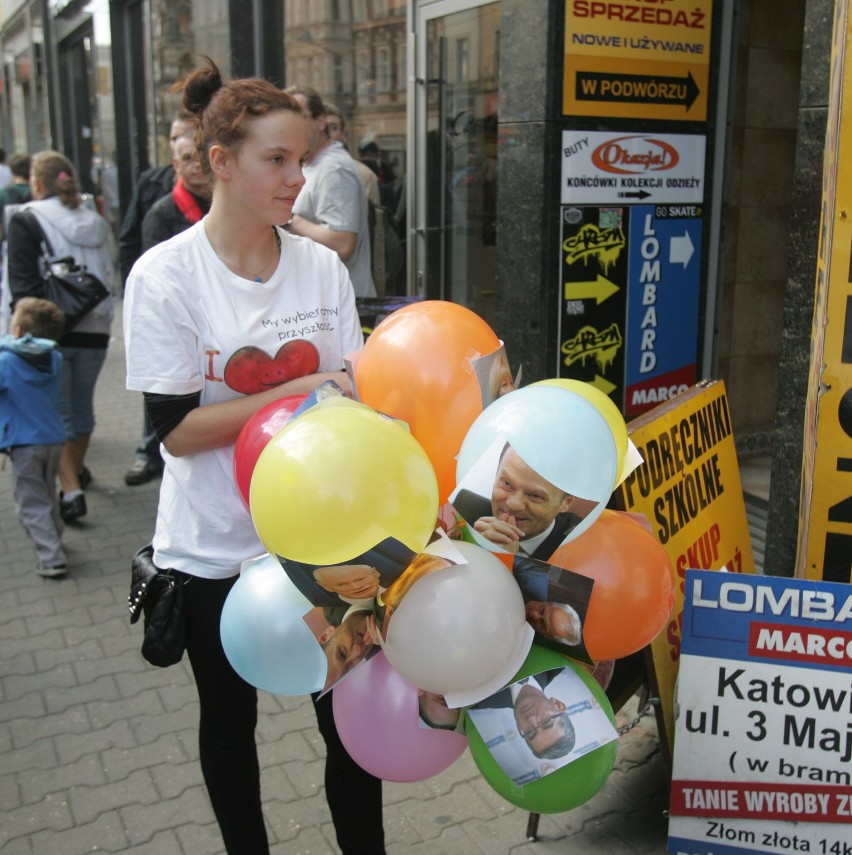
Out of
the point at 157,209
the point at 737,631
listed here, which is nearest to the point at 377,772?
the point at 737,631

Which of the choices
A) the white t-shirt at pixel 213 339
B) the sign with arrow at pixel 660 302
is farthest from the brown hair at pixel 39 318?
the white t-shirt at pixel 213 339

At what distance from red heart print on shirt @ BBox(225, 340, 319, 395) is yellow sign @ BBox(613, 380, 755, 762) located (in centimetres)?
92

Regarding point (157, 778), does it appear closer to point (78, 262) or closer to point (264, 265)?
point (264, 265)

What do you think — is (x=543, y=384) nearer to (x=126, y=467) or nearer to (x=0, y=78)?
(x=126, y=467)

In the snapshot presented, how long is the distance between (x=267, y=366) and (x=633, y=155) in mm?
3117

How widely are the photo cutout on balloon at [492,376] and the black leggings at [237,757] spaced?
33.4 inches

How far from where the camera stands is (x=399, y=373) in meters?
1.92

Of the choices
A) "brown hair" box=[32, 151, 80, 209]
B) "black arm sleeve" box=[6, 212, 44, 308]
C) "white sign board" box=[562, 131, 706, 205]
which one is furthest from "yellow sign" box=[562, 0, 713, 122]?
"black arm sleeve" box=[6, 212, 44, 308]

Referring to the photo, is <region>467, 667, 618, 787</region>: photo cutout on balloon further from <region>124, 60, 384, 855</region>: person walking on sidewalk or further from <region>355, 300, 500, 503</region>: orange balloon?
<region>124, 60, 384, 855</region>: person walking on sidewalk

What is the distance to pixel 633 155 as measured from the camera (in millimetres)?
4828

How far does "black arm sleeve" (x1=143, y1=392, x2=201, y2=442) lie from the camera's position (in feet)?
7.21

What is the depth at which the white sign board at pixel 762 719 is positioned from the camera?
2.50m

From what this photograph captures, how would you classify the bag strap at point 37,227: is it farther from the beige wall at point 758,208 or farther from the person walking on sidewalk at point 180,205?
the beige wall at point 758,208

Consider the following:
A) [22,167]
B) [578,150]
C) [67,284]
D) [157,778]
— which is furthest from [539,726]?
[22,167]
